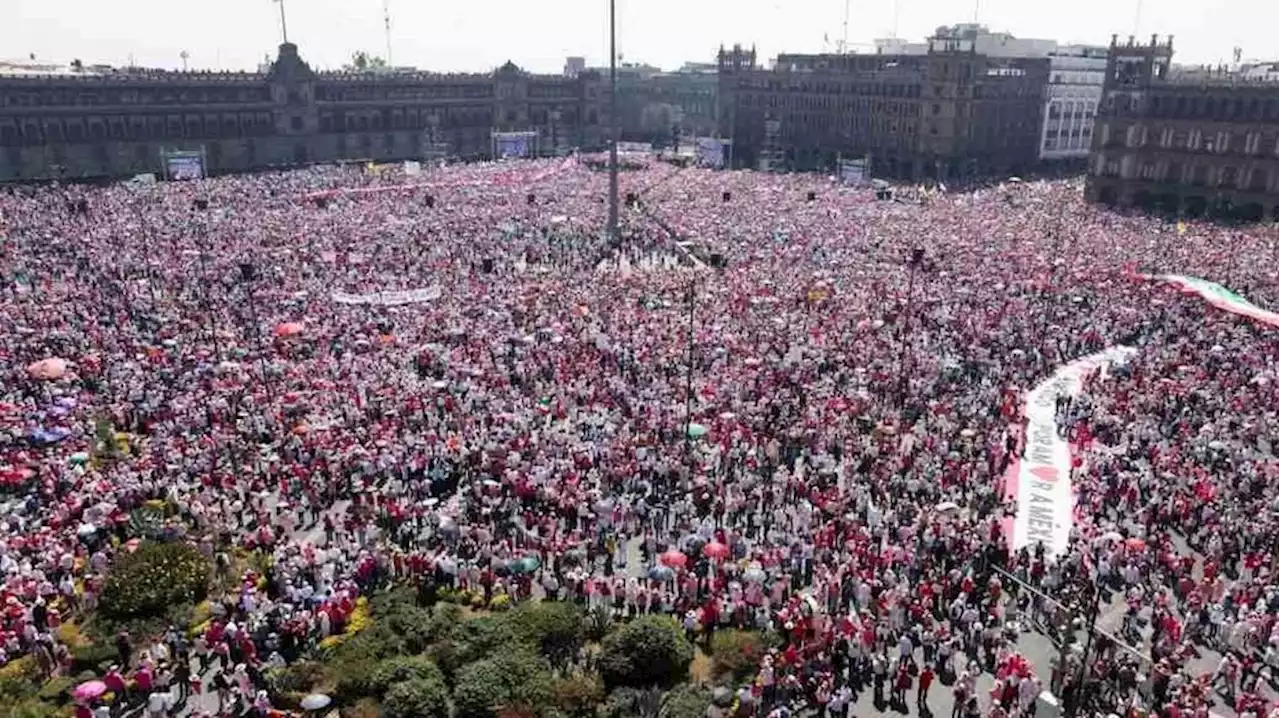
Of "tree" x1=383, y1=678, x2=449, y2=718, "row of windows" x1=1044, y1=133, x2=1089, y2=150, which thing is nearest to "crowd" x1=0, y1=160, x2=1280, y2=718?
"tree" x1=383, y1=678, x2=449, y2=718

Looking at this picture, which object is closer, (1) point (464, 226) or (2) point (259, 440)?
(2) point (259, 440)

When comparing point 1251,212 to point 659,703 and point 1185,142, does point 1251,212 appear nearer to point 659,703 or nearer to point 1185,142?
point 1185,142

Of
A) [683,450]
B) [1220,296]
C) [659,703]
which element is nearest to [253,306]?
[683,450]

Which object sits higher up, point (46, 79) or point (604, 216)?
point (46, 79)

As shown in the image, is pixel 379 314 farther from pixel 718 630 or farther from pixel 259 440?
pixel 718 630

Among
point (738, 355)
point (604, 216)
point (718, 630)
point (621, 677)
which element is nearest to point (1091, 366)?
point (738, 355)

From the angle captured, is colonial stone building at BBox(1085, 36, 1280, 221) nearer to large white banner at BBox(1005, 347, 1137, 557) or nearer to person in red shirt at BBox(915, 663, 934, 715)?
large white banner at BBox(1005, 347, 1137, 557)
